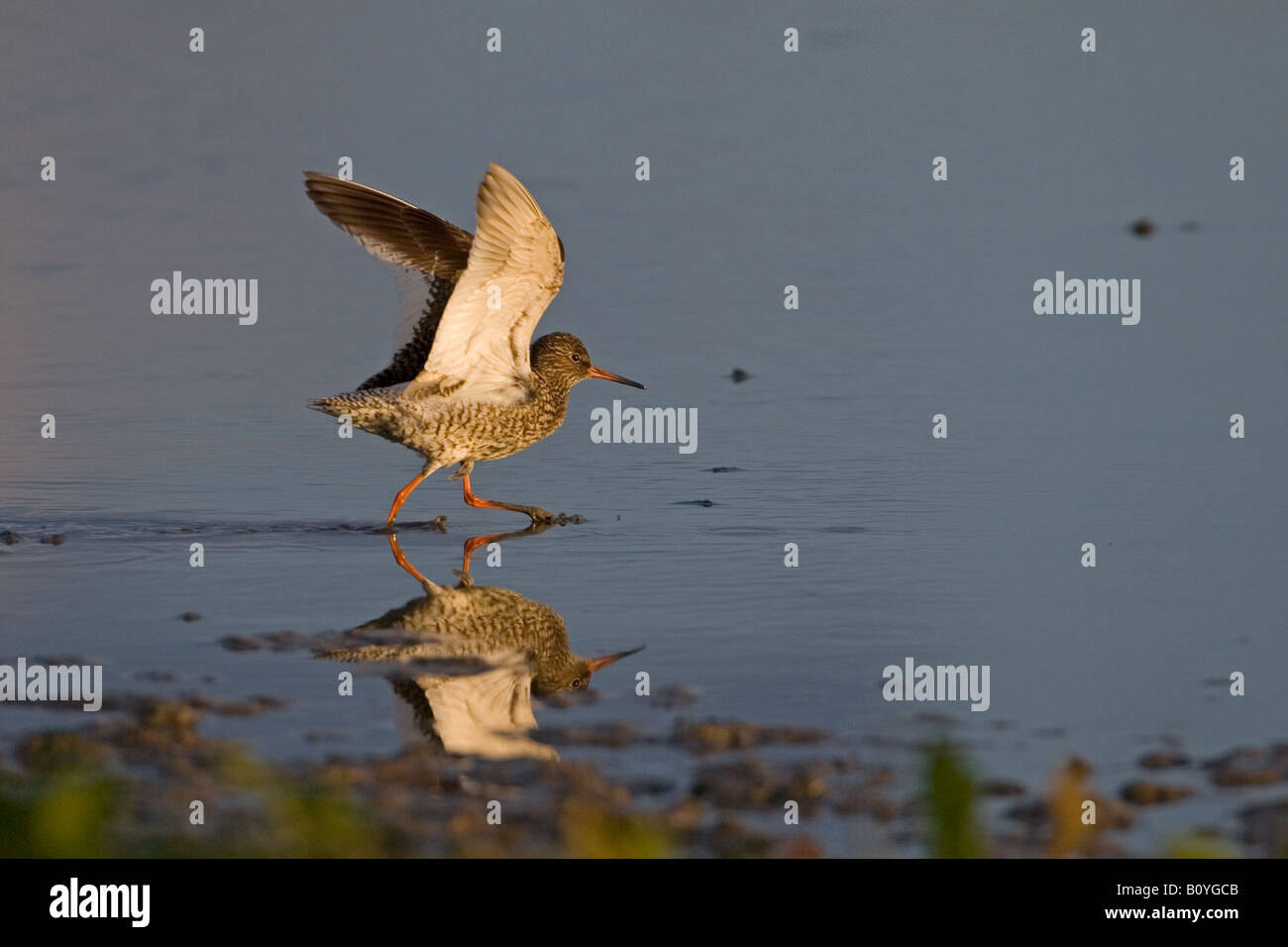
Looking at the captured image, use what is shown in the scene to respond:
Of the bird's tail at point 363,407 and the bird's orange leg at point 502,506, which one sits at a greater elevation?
the bird's tail at point 363,407

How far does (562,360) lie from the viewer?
10.4 m

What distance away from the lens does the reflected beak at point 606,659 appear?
22.5ft

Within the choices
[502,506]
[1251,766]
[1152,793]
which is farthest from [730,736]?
[502,506]

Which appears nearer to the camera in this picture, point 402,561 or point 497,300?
point 402,561

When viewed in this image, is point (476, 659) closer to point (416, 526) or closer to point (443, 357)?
point (416, 526)

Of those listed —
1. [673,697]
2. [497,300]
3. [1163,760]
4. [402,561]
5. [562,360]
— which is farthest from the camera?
[562,360]

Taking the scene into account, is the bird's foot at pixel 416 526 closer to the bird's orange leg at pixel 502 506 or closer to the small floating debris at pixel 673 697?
the bird's orange leg at pixel 502 506

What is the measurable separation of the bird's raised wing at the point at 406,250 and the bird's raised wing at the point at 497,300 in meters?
0.27

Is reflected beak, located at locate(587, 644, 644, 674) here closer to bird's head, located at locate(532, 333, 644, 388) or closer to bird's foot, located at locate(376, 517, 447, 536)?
bird's foot, located at locate(376, 517, 447, 536)

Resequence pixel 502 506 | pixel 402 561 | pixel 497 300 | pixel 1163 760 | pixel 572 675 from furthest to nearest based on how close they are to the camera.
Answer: pixel 502 506 → pixel 497 300 → pixel 402 561 → pixel 572 675 → pixel 1163 760

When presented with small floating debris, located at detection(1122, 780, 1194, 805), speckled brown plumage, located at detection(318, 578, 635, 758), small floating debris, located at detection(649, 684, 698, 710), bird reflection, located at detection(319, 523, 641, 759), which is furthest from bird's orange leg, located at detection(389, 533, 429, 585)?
small floating debris, located at detection(1122, 780, 1194, 805)

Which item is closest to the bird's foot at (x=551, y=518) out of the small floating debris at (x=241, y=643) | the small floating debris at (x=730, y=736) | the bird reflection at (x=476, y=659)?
the bird reflection at (x=476, y=659)

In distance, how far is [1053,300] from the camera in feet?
42.2

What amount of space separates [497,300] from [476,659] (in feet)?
8.79
